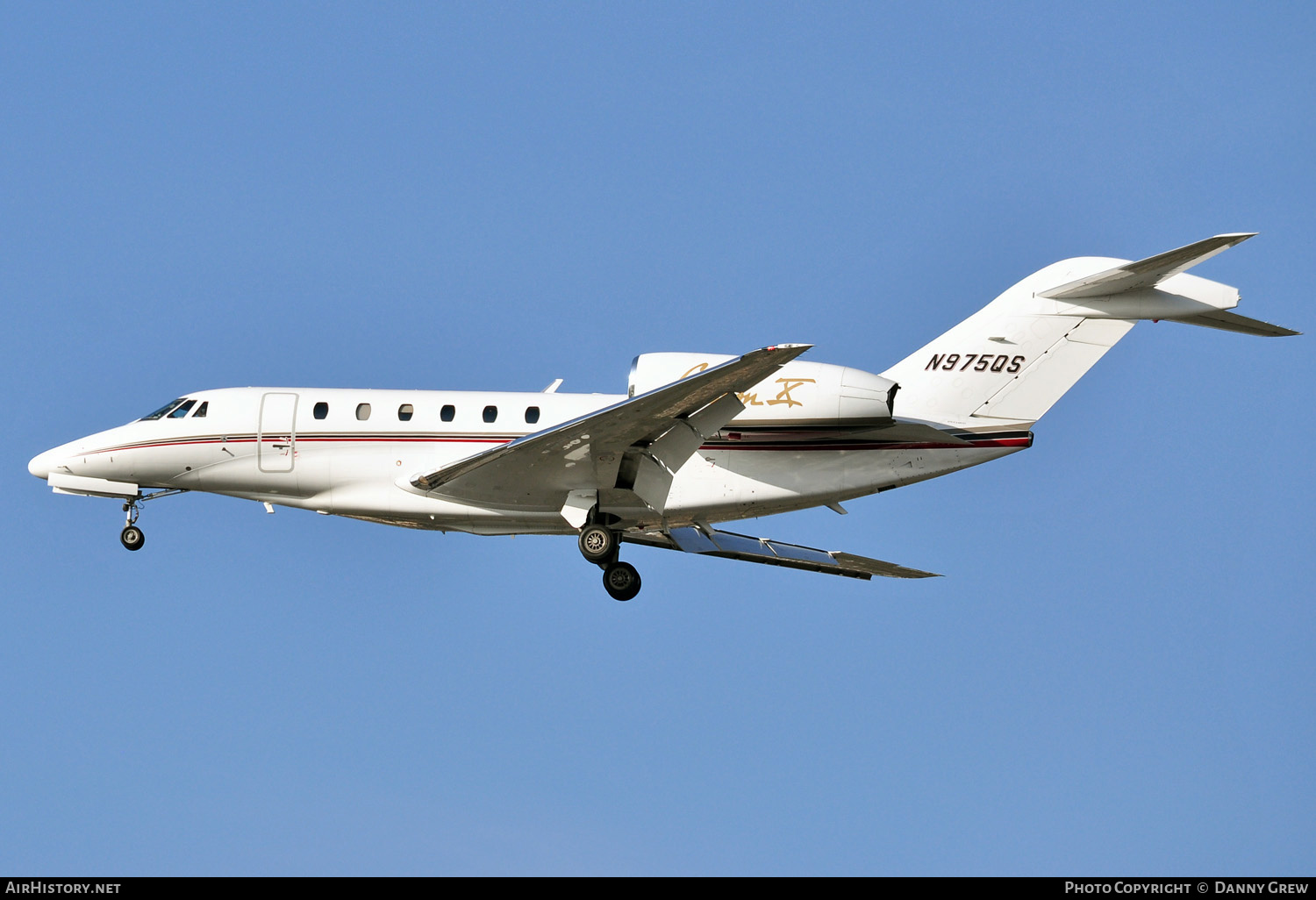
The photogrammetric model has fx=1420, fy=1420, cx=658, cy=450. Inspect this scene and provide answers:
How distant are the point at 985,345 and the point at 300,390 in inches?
363

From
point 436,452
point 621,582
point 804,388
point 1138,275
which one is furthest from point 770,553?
point 1138,275

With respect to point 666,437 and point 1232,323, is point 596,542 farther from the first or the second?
point 1232,323

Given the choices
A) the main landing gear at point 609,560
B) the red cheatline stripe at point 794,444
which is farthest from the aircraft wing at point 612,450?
the red cheatline stripe at point 794,444

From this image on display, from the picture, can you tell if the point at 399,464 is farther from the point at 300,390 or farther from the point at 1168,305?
the point at 1168,305

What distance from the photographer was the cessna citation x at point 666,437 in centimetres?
1756

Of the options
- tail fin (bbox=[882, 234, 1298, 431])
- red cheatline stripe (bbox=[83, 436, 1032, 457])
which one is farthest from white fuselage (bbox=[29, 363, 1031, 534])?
tail fin (bbox=[882, 234, 1298, 431])

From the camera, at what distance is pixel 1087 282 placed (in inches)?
719

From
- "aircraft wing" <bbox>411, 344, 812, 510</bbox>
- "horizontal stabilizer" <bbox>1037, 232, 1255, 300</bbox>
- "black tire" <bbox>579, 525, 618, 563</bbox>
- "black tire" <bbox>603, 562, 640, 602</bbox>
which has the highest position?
"horizontal stabilizer" <bbox>1037, 232, 1255, 300</bbox>

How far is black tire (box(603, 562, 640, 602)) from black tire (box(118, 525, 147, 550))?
6.68 meters

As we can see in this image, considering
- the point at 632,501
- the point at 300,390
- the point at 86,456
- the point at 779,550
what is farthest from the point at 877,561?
the point at 86,456

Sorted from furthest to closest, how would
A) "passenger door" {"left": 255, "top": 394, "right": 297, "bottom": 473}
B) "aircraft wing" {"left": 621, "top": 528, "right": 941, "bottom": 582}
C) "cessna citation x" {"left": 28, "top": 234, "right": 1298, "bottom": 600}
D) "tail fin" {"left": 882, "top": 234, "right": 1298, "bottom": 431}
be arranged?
"aircraft wing" {"left": 621, "top": 528, "right": 941, "bottom": 582}, "passenger door" {"left": 255, "top": 394, "right": 297, "bottom": 473}, "tail fin" {"left": 882, "top": 234, "right": 1298, "bottom": 431}, "cessna citation x" {"left": 28, "top": 234, "right": 1298, "bottom": 600}

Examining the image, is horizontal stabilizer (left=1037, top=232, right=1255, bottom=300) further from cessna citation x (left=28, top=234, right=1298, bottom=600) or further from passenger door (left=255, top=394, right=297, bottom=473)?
passenger door (left=255, top=394, right=297, bottom=473)

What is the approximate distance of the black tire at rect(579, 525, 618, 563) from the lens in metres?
18.3

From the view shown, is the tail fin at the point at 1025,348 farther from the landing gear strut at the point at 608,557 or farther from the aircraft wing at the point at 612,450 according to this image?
the landing gear strut at the point at 608,557
